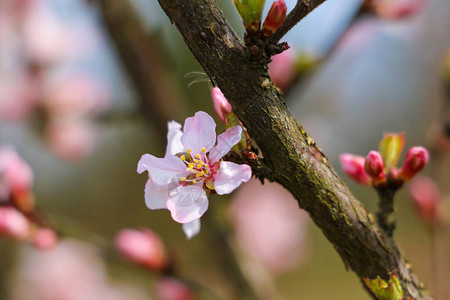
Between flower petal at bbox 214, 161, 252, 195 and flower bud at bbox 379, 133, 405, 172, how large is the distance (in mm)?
251

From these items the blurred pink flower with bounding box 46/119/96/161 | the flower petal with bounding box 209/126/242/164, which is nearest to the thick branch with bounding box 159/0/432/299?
the flower petal with bounding box 209/126/242/164

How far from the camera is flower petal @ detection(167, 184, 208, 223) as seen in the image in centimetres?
44

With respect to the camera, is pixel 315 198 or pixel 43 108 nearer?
pixel 315 198

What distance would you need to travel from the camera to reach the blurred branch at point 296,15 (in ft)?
1.36

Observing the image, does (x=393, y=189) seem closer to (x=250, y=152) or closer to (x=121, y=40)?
(x=250, y=152)

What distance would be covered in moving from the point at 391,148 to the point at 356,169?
0.19 ft

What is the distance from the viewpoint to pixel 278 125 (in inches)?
16.8

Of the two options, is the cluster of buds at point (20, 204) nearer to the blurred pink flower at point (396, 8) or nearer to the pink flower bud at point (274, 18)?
the pink flower bud at point (274, 18)

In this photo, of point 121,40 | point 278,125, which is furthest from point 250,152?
point 121,40

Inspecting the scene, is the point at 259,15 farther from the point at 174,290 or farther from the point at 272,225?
the point at 272,225

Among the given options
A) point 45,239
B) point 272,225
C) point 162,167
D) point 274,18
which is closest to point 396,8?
point 274,18

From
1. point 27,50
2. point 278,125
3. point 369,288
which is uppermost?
point 278,125

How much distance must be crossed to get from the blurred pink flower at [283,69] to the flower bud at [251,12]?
0.61m

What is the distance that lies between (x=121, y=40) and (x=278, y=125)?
2.88 feet
